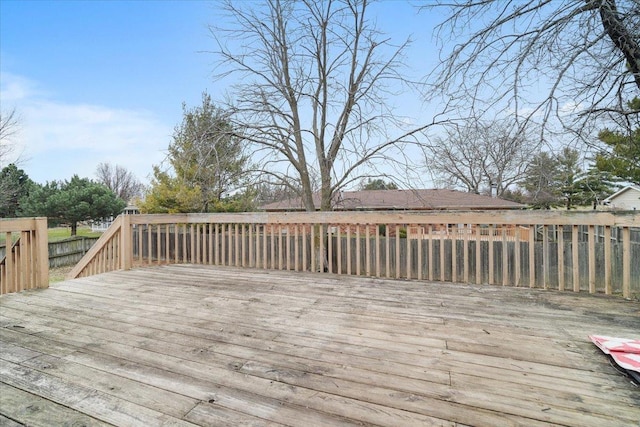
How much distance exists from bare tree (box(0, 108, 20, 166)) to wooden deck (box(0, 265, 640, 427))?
48.1 ft

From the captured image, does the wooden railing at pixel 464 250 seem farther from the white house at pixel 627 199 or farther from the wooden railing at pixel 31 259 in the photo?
the white house at pixel 627 199

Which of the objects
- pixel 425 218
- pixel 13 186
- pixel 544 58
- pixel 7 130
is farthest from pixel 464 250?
pixel 13 186

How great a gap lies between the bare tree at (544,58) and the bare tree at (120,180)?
1309 inches

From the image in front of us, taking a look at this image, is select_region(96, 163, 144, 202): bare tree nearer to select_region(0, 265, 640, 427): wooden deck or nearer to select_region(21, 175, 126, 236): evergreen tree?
select_region(21, 175, 126, 236): evergreen tree

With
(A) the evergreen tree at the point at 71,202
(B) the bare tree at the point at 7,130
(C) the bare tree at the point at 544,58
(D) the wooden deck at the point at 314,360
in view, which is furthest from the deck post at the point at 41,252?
(B) the bare tree at the point at 7,130

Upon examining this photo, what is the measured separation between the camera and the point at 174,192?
8867mm

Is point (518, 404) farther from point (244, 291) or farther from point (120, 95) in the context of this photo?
point (120, 95)

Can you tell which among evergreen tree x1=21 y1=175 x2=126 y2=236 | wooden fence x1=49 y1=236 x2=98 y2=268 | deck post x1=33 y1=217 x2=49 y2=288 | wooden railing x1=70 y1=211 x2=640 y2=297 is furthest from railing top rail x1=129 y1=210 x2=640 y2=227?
evergreen tree x1=21 y1=175 x2=126 y2=236

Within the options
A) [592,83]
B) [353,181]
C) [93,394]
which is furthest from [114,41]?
[592,83]

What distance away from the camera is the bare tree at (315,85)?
498 centimetres

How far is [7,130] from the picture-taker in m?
12.4

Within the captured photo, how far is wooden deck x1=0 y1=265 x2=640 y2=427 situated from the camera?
1.10 m

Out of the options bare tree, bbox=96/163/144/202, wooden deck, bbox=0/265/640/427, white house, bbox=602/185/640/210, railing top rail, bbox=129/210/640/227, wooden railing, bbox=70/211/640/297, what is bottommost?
wooden deck, bbox=0/265/640/427

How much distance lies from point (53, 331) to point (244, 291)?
1370 millimetres
